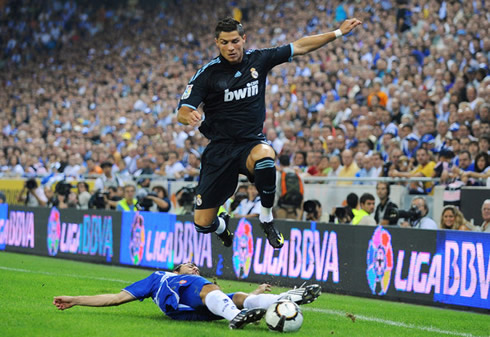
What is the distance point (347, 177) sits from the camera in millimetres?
14570

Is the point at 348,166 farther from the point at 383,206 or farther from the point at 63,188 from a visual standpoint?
the point at 63,188

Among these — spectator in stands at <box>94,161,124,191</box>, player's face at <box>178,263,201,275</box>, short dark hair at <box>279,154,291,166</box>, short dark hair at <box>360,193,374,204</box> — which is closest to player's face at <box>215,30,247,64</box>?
player's face at <box>178,263,201,275</box>

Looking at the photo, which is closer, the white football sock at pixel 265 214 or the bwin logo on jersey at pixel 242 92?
the bwin logo on jersey at pixel 242 92

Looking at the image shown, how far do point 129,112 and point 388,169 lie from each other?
47.8 ft

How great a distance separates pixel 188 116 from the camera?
341 inches

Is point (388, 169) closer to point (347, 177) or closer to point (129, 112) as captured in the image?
point (347, 177)

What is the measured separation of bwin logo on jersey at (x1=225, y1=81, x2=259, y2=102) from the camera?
934 centimetres

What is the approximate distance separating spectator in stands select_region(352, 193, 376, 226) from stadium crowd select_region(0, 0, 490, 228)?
612mm

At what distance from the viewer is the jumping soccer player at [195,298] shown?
809cm

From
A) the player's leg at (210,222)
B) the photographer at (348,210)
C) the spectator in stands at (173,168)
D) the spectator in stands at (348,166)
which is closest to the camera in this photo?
the player's leg at (210,222)

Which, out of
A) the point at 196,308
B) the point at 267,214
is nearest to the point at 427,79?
the point at 267,214

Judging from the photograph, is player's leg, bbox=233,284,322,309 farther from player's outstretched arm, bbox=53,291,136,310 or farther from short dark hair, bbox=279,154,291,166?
short dark hair, bbox=279,154,291,166

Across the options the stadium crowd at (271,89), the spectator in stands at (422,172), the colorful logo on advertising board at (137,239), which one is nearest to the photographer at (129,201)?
the colorful logo on advertising board at (137,239)

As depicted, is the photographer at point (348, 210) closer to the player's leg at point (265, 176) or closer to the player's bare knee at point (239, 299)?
the player's leg at point (265, 176)
